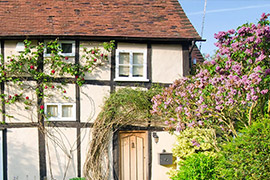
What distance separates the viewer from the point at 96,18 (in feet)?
35.9

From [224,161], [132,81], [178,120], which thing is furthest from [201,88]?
[132,81]

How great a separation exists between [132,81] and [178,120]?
2.37m

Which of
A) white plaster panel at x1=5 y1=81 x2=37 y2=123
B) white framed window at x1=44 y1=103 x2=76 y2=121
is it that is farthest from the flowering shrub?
white framed window at x1=44 y1=103 x2=76 y2=121

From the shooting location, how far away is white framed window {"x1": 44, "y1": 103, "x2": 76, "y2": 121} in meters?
10.2

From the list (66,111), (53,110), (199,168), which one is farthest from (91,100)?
(199,168)

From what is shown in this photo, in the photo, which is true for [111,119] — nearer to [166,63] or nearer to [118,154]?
[118,154]

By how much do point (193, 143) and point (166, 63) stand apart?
2779mm

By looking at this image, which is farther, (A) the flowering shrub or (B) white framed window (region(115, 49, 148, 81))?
(B) white framed window (region(115, 49, 148, 81))

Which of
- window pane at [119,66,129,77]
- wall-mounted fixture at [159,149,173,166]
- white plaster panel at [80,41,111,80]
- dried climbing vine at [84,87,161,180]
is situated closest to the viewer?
dried climbing vine at [84,87,161,180]

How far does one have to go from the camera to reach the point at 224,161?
760 centimetres

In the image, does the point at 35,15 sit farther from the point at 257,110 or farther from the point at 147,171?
the point at 257,110

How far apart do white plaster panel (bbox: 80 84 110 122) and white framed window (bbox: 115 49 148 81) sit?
2.36 feet

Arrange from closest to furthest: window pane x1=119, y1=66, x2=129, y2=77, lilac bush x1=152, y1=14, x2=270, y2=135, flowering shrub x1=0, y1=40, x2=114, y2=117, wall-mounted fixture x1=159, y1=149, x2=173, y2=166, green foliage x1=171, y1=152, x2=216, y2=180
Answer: lilac bush x1=152, y1=14, x2=270, y2=135 < green foliage x1=171, y1=152, x2=216, y2=180 < flowering shrub x1=0, y1=40, x2=114, y2=117 < wall-mounted fixture x1=159, y1=149, x2=173, y2=166 < window pane x1=119, y1=66, x2=129, y2=77

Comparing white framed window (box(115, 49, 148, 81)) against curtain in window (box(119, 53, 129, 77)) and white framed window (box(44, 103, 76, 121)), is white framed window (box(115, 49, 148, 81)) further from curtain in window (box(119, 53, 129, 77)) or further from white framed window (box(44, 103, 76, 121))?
white framed window (box(44, 103, 76, 121))
